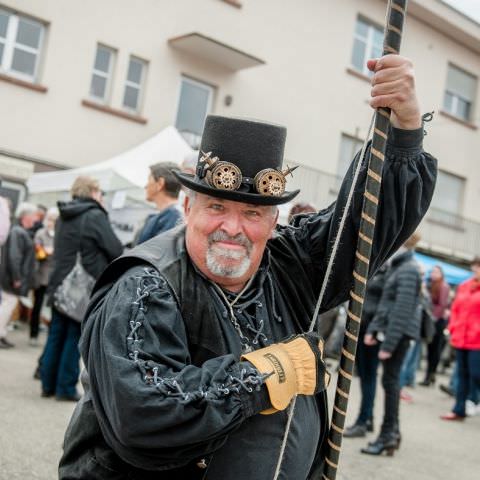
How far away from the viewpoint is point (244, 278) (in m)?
2.05

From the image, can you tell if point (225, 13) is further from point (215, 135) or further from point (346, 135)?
point (215, 135)

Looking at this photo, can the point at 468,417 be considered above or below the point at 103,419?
below

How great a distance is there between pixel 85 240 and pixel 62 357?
3.27ft

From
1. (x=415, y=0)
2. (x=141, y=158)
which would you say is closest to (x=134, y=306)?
(x=141, y=158)

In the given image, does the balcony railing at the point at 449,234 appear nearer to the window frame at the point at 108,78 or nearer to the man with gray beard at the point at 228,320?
the window frame at the point at 108,78

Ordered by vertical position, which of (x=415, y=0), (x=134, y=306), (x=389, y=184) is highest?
(x=415, y=0)

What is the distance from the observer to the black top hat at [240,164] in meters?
1.98

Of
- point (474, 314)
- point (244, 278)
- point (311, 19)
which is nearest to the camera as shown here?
point (244, 278)

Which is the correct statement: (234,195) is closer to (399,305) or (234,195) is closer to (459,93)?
(399,305)

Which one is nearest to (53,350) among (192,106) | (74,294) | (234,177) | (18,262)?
(74,294)

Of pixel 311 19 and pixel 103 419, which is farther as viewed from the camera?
pixel 311 19

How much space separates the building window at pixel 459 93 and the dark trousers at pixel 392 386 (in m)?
16.0

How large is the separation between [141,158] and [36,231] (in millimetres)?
1787

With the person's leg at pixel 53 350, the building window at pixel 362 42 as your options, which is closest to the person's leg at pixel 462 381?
the person's leg at pixel 53 350
